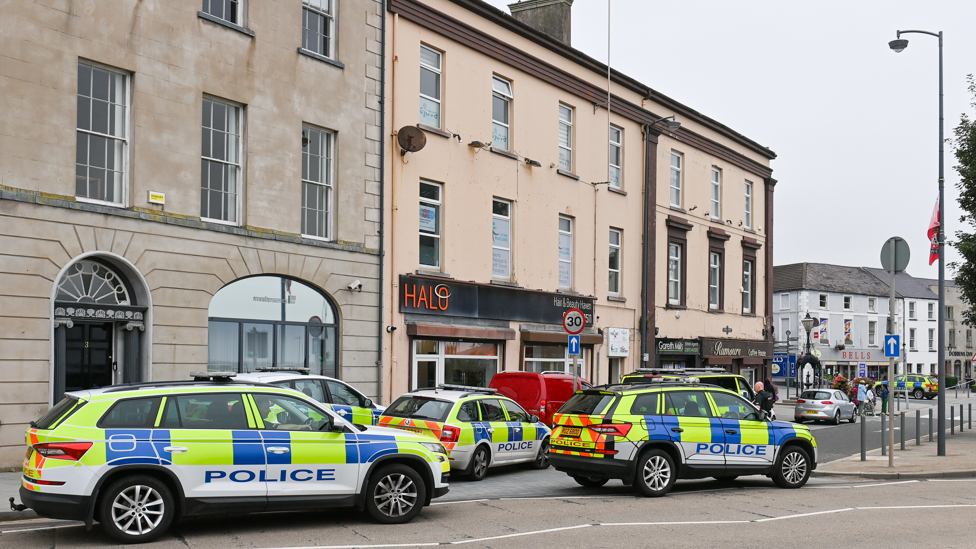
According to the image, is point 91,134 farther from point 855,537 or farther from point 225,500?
point 855,537

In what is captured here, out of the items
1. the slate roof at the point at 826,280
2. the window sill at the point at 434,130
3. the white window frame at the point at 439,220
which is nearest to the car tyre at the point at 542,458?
the white window frame at the point at 439,220

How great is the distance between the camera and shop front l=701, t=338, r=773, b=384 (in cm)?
3494

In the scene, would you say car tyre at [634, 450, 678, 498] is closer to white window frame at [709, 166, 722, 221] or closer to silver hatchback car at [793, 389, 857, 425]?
silver hatchback car at [793, 389, 857, 425]

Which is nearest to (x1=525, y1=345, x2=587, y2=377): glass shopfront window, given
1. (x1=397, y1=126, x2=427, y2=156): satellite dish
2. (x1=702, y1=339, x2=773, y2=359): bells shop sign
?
(x1=397, y1=126, x2=427, y2=156): satellite dish

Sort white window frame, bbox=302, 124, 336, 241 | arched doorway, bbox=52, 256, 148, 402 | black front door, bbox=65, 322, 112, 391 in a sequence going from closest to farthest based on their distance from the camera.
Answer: arched doorway, bbox=52, 256, 148, 402 < black front door, bbox=65, 322, 112, 391 < white window frame, bbox=302, 124, 336, 241

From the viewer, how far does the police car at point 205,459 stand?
8.66 meters

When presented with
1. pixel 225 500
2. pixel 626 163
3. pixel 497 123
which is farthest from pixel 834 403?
pixel 225 500

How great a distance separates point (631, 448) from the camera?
12.9 meters

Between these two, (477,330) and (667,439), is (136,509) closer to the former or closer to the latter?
(667,439)

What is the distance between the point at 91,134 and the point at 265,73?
3.97 meters

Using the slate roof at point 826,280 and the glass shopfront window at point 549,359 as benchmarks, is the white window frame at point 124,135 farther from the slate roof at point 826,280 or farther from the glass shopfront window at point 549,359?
the slate roof at point 826,280

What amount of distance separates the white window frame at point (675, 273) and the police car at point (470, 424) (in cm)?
1822

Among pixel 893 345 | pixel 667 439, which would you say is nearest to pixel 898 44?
pixel 893 345

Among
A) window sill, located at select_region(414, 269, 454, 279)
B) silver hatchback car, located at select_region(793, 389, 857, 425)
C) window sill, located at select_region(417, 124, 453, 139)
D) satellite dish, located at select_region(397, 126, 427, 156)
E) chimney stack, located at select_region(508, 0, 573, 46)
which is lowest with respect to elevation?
silver hatchback car, located at select_region(793, 389, 857, 425)
